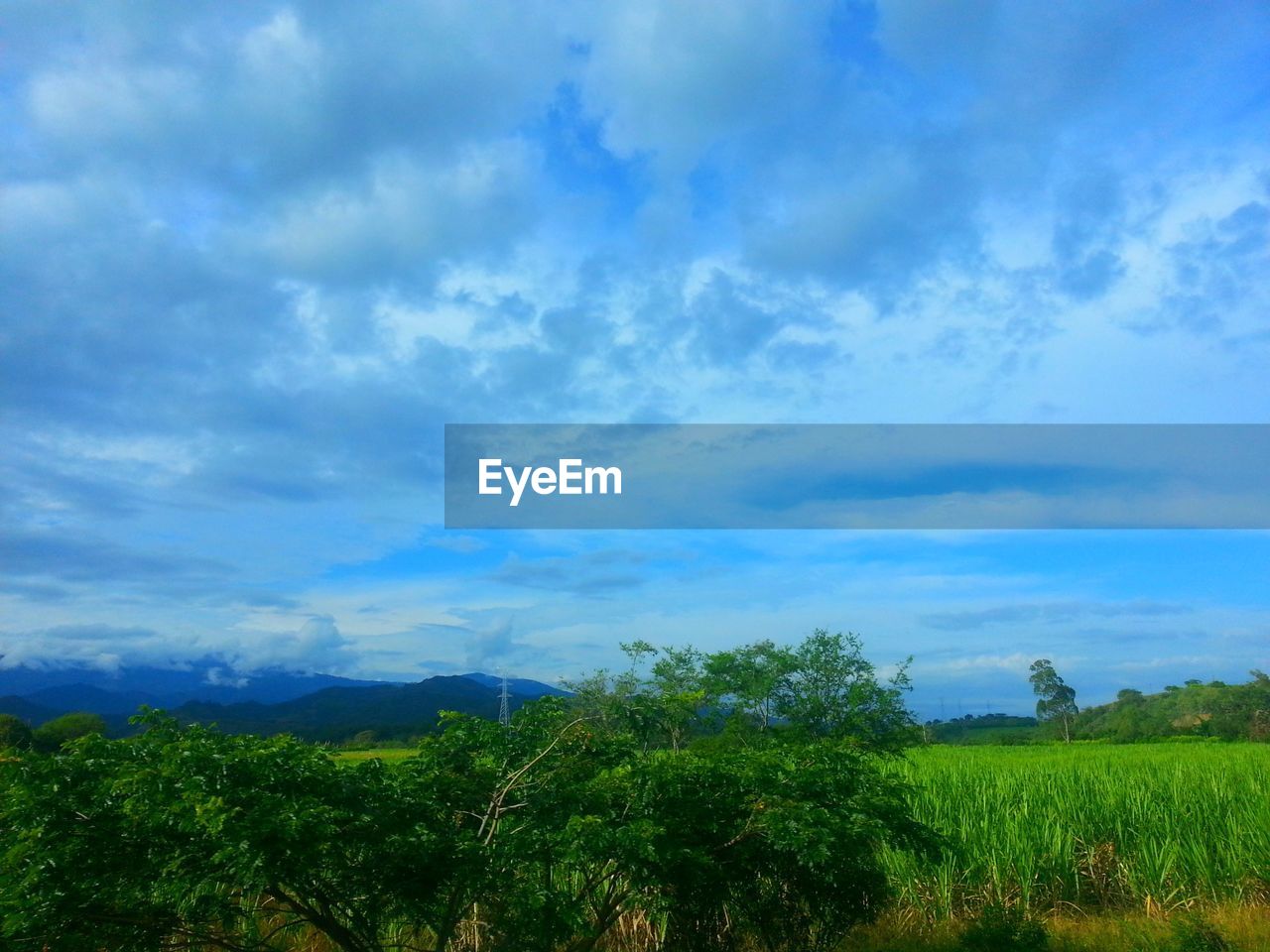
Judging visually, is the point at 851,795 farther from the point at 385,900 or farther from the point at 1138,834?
the point at 1138,834

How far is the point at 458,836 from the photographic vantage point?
15.6 feet

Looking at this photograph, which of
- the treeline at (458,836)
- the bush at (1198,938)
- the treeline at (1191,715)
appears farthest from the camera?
the treeline at (1191,715)

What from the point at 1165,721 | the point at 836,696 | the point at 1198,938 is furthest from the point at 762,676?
the point at 1165,721

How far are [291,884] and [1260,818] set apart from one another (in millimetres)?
10777

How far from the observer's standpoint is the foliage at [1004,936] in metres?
6.46

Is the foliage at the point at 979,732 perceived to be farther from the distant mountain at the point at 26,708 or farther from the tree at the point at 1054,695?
the distant mountain at the point at 26,708

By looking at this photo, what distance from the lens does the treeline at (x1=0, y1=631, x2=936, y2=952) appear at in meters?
4.14

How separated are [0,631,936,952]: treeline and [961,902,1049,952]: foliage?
107 cm

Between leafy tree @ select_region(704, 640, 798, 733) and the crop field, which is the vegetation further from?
leafy tree @ select_region(704, 640, 798, 733)

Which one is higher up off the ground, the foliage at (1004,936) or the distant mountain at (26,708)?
the distant mountain at (26,708)

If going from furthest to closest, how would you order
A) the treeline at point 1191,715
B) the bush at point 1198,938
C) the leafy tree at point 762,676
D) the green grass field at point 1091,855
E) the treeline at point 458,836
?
the treeline at point 1191,715
the leafy tree at point 762,676
the green grass field at point 1091,855
the bush at point 1198,938
the treeline at point 458,836

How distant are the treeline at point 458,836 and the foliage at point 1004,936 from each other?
1072mm

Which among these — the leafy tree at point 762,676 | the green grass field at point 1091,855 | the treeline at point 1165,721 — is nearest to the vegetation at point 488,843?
the green grass field at point 1091,855

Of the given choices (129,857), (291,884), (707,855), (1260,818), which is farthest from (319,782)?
(1260,818)
